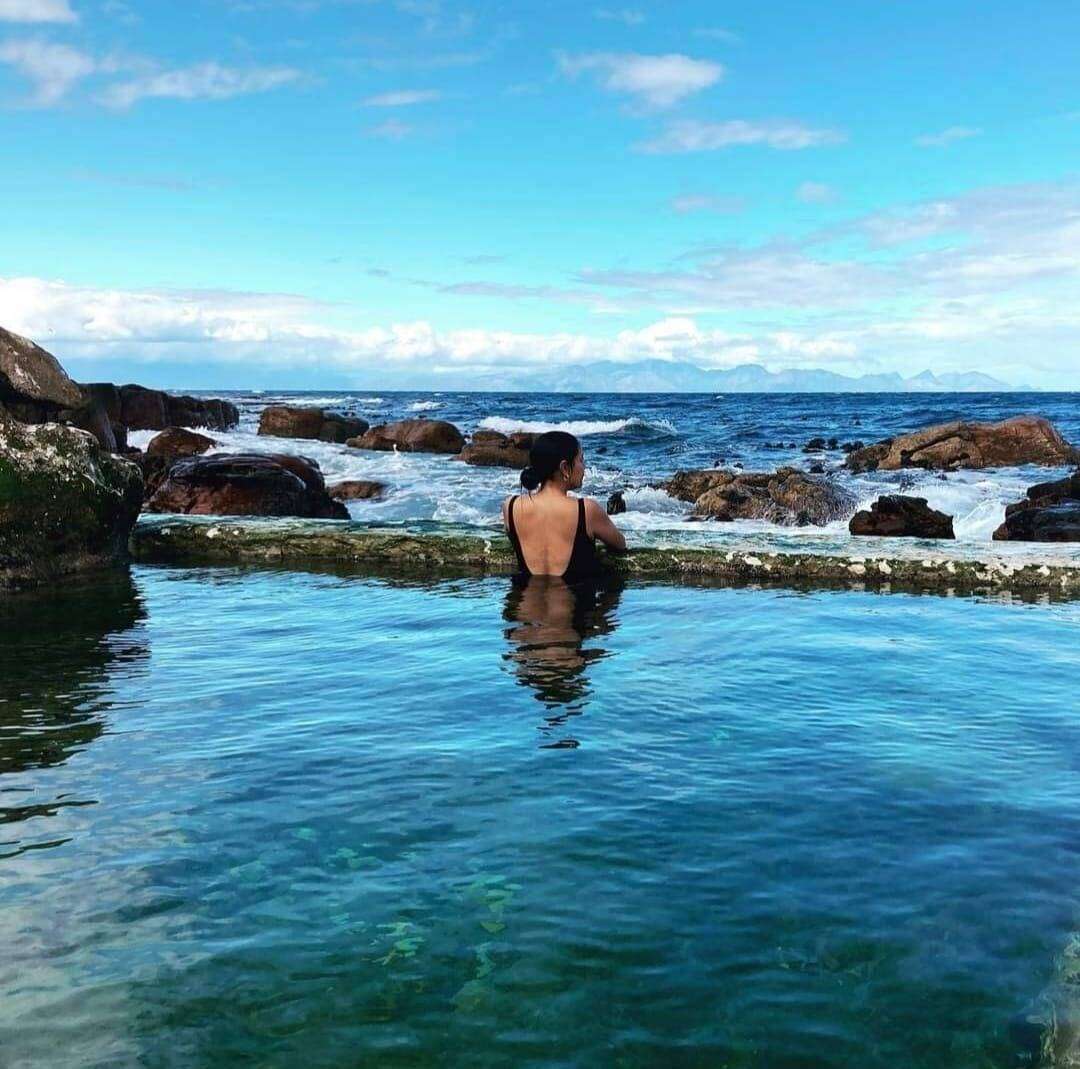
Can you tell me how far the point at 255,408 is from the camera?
236ft

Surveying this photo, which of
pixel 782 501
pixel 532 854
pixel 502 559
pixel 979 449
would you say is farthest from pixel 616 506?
pixel 532 854

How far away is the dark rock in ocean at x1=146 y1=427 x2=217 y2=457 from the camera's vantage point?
2817 cm

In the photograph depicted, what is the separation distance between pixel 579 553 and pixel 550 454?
0.96 meters

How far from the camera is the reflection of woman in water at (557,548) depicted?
24.4ft

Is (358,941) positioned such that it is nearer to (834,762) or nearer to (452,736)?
Result: (452,736)

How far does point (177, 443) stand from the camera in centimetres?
2869

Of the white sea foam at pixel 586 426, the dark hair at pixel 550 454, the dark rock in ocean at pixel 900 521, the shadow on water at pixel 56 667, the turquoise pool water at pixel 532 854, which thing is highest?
the white sea foam at pixel 586 426

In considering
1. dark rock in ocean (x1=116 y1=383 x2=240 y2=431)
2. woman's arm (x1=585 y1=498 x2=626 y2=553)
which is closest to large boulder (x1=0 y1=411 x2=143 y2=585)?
woman's arm (x1=585 y1=498 x2=626 y2=553)

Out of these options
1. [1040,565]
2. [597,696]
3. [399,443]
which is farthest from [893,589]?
[399,443]

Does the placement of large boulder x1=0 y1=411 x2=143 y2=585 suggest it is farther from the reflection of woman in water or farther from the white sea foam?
the white sea foam

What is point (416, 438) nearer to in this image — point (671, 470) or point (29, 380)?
point (671, 470)

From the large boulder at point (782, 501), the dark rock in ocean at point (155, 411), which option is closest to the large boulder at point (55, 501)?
the large boulder at point (782, 501)

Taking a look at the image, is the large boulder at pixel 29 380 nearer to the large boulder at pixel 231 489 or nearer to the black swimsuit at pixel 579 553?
the large boulder at pixel 231 489

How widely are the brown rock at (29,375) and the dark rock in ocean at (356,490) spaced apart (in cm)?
1333
